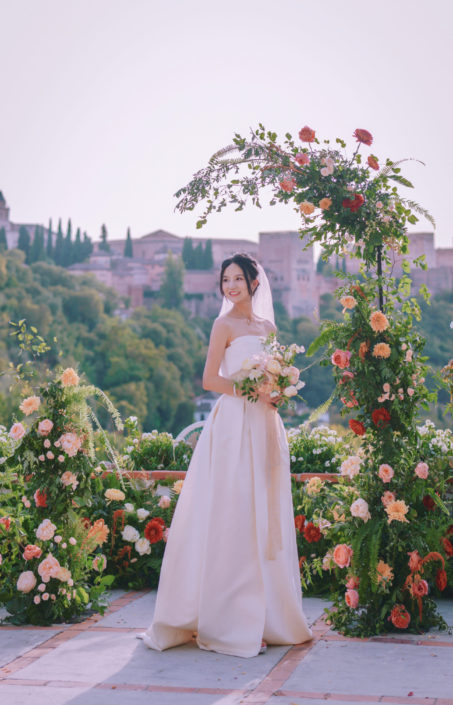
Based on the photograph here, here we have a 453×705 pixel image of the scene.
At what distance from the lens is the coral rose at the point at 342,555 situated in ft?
11.7

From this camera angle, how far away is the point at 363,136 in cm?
371

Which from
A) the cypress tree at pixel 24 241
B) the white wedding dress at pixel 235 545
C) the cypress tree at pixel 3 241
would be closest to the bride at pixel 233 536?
the white wedding dress at pixel 235 545

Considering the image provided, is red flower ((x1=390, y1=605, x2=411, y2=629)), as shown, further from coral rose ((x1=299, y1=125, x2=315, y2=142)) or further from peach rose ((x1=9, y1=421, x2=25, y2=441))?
coral rose ((x1=299, y1=125, x2=315, y2=142))

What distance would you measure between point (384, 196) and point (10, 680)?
243cm

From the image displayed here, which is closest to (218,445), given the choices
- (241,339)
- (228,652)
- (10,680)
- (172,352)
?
(241,339)

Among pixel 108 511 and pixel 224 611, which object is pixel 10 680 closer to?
pixel 224 611

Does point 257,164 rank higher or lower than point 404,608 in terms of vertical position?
higher

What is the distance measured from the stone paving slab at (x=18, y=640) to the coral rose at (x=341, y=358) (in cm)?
163

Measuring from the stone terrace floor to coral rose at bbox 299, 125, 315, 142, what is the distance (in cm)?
210

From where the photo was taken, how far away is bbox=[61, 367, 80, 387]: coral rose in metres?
3.79

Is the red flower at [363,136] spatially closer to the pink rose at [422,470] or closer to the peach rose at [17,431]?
the pink rose at [422,470]

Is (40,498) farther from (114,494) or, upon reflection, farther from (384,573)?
(384,573)

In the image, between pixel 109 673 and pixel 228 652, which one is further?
pixel 228 652

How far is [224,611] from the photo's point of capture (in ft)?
11.1
